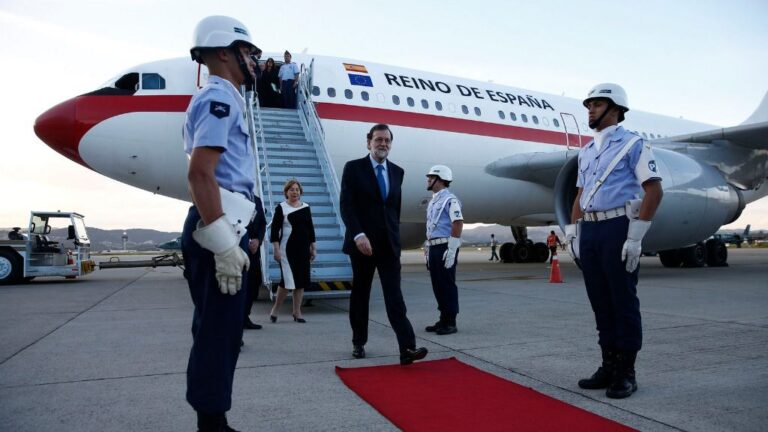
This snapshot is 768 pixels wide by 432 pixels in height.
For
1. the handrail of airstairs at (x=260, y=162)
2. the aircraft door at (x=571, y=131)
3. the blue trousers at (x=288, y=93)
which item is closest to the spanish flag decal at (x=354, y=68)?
the blue trousers at (x=288, y=93)

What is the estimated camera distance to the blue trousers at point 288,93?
9.69 m

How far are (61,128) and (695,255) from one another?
43.8ft

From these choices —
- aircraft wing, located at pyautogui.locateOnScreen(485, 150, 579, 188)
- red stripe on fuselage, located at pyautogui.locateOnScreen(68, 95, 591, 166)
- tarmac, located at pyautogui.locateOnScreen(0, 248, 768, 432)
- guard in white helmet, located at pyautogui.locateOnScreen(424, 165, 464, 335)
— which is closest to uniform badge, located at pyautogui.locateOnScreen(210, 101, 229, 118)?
tarmac, located at pyautogui.locateOnScreen(0, 248, 768, 432)

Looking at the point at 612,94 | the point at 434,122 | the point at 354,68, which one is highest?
the point at 354,68

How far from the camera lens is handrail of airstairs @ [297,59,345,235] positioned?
7734mm

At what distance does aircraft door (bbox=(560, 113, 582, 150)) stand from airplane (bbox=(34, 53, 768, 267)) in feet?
0.13

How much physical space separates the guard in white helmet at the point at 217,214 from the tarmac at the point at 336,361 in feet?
2.12

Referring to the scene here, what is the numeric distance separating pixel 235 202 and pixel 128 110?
24.4 feet

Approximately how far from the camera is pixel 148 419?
2.65m

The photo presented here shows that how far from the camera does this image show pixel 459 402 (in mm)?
2869

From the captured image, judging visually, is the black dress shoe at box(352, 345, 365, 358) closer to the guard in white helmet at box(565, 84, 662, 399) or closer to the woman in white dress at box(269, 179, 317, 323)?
the guard in white helmet at box(565, 84, 662, 399)

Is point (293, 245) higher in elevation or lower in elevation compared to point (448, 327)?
higher

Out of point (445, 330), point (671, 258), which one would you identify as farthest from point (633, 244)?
point (671, 258)

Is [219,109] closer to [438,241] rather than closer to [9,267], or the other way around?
[438,241]
